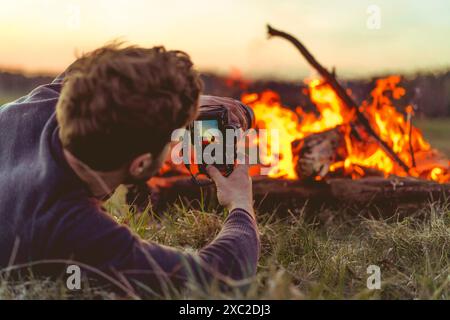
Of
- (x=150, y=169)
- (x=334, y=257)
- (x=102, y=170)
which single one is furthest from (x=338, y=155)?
(x=102, y=170)

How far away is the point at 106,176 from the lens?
232 centimetres

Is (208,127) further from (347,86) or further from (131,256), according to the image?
(347,86)

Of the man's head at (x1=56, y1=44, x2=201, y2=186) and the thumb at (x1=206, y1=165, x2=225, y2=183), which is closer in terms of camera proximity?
the man's head at (x1=56, y1=44, x2=201, y2=186)

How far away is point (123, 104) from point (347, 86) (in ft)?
11.7

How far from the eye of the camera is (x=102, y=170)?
7.46 ft

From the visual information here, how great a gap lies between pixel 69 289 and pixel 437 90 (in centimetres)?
701

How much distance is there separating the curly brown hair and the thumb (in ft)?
1.49

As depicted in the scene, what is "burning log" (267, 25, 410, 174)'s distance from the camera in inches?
185

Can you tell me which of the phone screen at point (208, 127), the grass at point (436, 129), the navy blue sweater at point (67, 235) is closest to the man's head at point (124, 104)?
the navy blue sweater at point (67, 235)

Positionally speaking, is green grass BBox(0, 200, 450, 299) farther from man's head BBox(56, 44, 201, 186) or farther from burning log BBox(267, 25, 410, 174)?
burning log BBox(267, 25, 410, 174)

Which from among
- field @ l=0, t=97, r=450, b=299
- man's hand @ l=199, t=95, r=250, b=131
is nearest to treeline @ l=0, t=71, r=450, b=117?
field @ l=0, t=97, r=450, b=299

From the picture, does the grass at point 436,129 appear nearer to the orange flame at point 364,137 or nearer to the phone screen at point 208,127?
the orange flame at point 364,137

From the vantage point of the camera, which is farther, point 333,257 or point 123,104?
point 333,257
